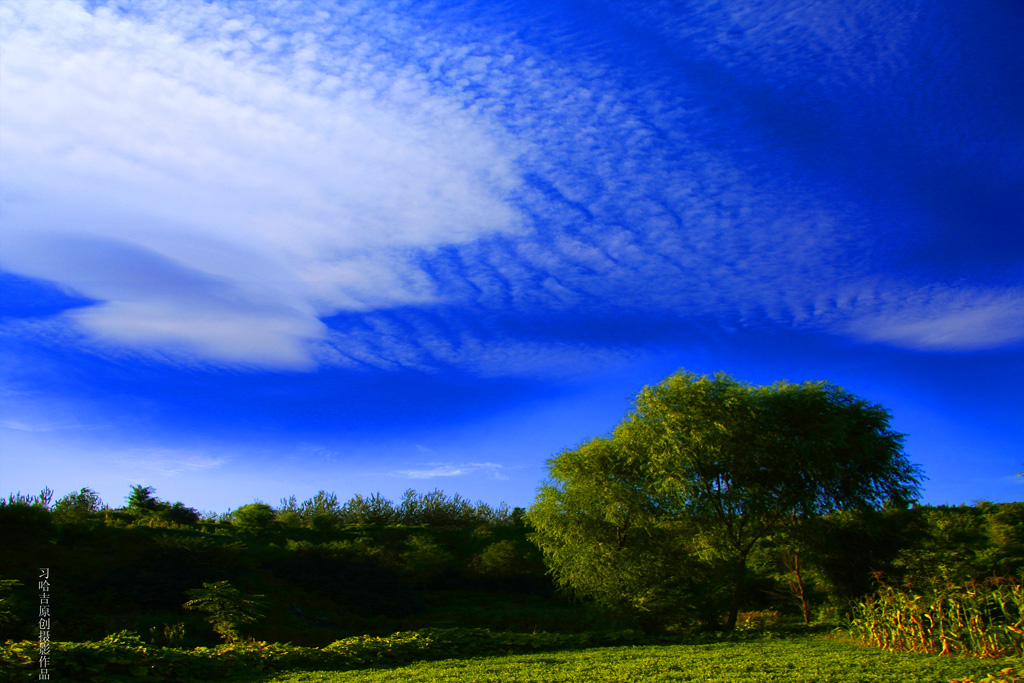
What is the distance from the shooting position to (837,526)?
20.8 metres

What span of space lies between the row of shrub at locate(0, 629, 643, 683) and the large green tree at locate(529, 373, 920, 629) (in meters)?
4.42

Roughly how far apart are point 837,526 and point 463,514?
30220 mm

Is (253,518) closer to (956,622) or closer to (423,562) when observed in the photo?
(423,562)

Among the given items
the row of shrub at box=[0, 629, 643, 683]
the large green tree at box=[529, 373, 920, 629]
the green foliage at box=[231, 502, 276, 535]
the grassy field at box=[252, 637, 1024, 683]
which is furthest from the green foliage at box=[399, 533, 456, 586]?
the grassy field at box=[252, 637, 1024, 683]

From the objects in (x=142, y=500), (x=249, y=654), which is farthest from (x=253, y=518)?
(x=249, y=654)

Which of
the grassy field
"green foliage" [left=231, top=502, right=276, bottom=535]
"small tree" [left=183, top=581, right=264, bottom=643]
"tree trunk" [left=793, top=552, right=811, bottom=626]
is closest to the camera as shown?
the grassy field

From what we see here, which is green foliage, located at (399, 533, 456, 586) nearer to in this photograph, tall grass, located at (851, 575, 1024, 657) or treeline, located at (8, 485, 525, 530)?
treeline, located at (8, 485, 525, 530)

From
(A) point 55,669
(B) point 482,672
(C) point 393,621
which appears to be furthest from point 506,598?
(A) point 55,669

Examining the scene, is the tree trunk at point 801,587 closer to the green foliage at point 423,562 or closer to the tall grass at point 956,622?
the tall grass at point 956,622

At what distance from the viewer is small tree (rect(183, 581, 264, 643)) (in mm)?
13680

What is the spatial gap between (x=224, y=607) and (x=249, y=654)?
16.0 ft

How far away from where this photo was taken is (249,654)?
10.0 metres

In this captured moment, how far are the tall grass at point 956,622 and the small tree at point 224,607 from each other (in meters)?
14.9

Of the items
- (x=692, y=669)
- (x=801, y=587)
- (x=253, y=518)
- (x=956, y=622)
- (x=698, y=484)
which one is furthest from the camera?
(x=253, y=518)
